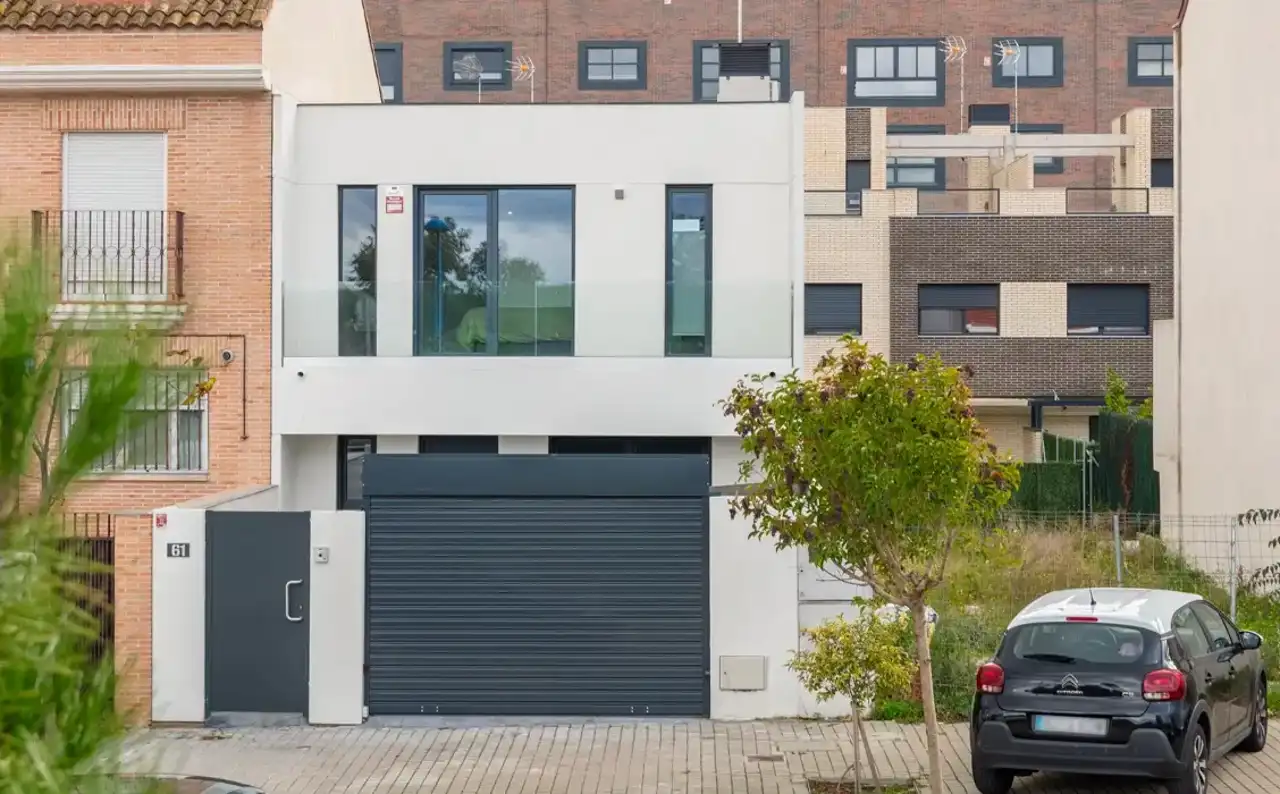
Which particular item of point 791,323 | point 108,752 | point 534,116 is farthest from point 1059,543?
point 108,752

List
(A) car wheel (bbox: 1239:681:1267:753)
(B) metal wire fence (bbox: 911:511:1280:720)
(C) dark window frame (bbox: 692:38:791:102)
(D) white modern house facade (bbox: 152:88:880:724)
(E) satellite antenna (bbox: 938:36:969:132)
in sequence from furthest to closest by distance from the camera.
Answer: (E) satellite antenna (bbox: 938:36:969:132), (C) dark window frame (bbox: 692:38:791:102), (B) metal wire fence (bbox: 911:511:1280:720), (D) white modern house facade (bbox: 152:88:880:724), (A) car wheel (bbox: 1239:681:1267:753)

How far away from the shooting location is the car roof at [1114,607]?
11508 millimetres

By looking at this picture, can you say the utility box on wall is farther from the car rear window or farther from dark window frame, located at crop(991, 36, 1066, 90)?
dark window frame, located at crop(991, 36, 1066, 90)

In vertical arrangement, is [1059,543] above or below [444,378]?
below

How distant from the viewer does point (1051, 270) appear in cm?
3888

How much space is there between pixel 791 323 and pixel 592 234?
8.47 feet

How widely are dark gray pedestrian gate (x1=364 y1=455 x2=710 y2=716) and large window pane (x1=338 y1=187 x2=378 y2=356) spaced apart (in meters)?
2.62

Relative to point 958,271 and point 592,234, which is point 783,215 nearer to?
point 592,234

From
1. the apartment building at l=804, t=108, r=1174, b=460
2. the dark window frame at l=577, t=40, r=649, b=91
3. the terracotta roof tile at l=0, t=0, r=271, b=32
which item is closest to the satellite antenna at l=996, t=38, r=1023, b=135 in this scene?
the apartment building at l=804, t=108, r=1174, b=460

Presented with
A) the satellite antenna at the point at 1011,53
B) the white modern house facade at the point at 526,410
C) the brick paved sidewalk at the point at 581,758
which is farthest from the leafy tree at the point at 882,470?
the satellite antenna at the point at 1011,53

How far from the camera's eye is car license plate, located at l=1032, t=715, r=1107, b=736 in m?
11.1

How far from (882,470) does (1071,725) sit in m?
2.37

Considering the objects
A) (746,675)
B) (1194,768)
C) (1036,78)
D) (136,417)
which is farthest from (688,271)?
(1036,78)

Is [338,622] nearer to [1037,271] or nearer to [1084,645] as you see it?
[1084,645]
